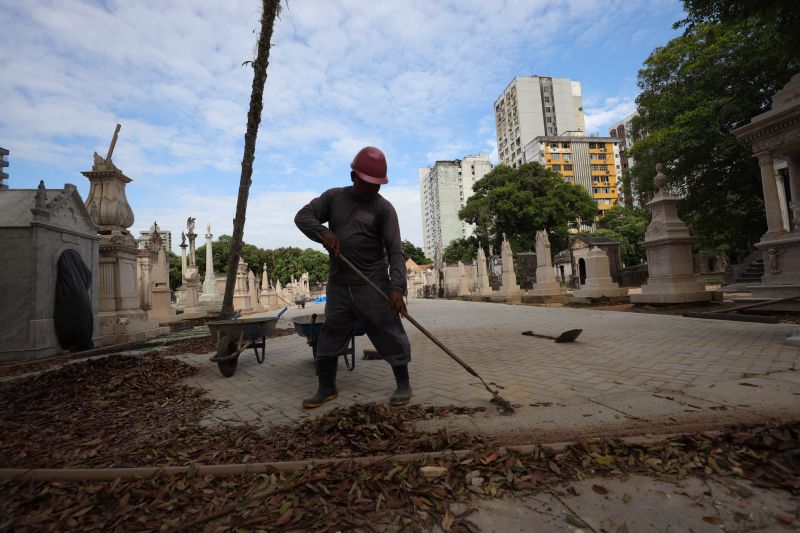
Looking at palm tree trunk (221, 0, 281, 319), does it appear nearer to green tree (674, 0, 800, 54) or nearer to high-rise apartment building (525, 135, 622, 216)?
green tree (674, 0, 800, 54)

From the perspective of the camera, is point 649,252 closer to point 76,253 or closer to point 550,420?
point 550,420

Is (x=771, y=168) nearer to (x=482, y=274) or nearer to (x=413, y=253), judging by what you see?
(x=482, y=274)

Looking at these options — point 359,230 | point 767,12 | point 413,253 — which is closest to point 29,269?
point 359,230

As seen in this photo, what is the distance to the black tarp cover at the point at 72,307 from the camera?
6551mm

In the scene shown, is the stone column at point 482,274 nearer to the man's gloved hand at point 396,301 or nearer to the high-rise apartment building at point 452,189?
the man's gloved hand at point 396,301

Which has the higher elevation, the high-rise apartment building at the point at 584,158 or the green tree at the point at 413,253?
the high-rise apartment building at the point at 584,158

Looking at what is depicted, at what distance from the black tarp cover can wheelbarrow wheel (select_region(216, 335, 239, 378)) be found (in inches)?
168

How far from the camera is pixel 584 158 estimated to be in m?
74.3

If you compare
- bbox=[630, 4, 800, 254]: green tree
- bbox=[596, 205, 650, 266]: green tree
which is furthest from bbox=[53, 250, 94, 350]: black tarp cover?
bbox=[596, 205, 650, 266]: green tree

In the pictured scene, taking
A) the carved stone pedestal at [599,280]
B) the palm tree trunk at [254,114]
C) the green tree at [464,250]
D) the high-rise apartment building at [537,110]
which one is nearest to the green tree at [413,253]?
the green tree at [464,250]

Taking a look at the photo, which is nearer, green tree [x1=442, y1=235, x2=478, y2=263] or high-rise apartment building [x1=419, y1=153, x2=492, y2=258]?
green tree [x1=442, y1=235, x2=478, y2=263]

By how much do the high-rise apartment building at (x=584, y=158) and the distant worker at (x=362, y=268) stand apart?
77.3 m

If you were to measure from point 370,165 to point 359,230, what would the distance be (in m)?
0.58

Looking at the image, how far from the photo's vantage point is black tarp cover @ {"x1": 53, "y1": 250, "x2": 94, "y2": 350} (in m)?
6.55
